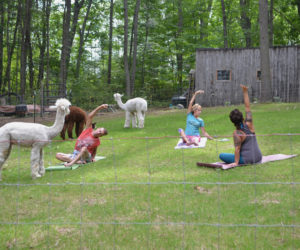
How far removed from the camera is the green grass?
4.61 m

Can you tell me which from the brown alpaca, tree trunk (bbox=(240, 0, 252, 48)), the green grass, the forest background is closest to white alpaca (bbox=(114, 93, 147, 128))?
the brown alpaca

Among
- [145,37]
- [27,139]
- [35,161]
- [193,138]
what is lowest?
[35,161]

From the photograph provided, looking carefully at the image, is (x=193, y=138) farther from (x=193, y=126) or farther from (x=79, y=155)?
(x=79, y=155)

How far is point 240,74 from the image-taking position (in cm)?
2667

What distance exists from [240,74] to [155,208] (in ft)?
73.7

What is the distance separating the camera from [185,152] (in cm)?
954

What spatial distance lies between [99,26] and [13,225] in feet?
128

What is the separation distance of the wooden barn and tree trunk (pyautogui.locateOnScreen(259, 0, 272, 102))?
298cm

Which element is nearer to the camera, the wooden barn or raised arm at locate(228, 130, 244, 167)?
raised arm at locate(228, 130, 244, 167)

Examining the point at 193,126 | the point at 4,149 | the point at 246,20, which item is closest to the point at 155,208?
the point at 4,149

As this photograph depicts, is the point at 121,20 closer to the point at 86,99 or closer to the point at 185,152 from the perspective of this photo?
the point at 86,99

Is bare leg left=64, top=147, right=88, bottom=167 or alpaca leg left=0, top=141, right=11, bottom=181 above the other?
alpaca leg left=0, top=141, right=11, bottom=181

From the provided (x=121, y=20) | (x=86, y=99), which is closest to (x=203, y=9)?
(x=121, y=20)

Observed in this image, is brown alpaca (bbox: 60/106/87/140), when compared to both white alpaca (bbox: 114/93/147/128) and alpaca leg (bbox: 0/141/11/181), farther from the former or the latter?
alpaca leg (bbox: 0/141/11/181)
